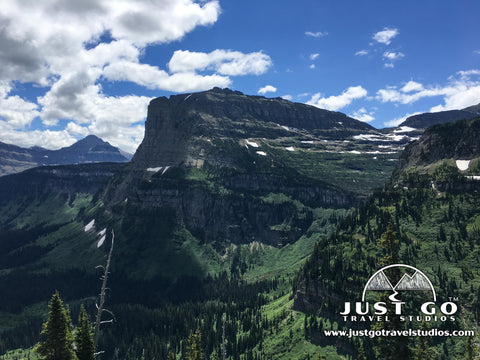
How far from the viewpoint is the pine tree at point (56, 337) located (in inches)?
1597

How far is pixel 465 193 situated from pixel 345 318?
90565mm

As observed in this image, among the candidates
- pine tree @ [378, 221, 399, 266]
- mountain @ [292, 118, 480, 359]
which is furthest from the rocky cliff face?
pine tree @ [378, 221, 399, 266]

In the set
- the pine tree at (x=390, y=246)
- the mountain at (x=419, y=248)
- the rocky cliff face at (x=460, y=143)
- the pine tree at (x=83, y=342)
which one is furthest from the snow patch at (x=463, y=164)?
the pine tree at (x=83, y=342)

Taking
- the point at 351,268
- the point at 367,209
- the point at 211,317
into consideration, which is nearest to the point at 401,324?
the point at 351,268

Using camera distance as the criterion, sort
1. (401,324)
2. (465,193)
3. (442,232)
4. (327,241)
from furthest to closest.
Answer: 1. (327,241)
2. (465,193)
3. (442,232)
4. (401,324)

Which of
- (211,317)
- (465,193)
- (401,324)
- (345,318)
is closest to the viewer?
(401,324)

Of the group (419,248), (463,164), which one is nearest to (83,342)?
(419,248)

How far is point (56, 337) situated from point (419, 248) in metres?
139

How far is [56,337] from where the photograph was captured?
4094 centimetres

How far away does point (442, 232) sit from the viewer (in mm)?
136250

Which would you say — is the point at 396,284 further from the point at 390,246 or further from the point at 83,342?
the point at 83,342

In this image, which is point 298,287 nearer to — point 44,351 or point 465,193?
point 465,193

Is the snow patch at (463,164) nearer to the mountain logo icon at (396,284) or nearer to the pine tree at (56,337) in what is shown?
the mountain logo icon at (396,284)

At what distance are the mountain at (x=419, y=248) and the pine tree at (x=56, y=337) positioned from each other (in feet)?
274
